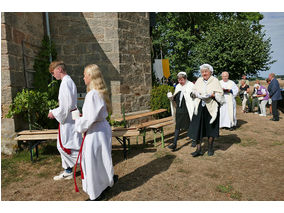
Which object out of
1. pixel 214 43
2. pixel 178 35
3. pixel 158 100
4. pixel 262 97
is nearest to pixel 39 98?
pixel 158 100

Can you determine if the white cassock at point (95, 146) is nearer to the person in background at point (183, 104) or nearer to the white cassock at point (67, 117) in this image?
the white cassock at point (67, 117)

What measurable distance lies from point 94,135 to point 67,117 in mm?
1059

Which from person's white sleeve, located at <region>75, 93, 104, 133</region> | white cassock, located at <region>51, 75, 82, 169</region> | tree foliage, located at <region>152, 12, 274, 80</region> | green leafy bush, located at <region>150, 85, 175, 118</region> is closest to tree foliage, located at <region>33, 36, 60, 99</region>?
white cassock, located at <region>51, 75, 82, 169</region>

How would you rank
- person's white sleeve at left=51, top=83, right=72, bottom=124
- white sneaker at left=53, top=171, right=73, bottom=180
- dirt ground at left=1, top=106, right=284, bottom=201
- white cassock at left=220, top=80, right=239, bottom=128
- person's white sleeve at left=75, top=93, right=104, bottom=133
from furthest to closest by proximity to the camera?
white cassock at left=220, top=80, right=239, bottom=128, white sneaker at left=53, top=171, right=73, bottom=180, person's white sleeve at left=51, top=83, right=72, bottom=124, dirt ground at left=1, top=106, right=284, bottom=201, person's white sleeve at left=75, top=93, right=104, bottom=133

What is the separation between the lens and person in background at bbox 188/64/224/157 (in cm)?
443

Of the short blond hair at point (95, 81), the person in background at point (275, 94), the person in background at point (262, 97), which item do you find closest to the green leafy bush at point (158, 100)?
the person in background at point (275, 94)

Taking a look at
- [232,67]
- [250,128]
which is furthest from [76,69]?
[232,67]

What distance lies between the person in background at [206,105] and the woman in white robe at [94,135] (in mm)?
2335

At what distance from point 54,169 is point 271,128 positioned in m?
7.24

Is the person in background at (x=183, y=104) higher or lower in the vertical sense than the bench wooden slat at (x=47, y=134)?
higher

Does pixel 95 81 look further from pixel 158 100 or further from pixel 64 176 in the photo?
pixel 158 100

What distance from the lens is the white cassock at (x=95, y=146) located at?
2758mm

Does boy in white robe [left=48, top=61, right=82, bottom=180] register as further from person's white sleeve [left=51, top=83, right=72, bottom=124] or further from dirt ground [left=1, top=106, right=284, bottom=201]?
dirt ground [left=1, top=106, right=284, bottom=201]

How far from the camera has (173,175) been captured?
3.84 m
